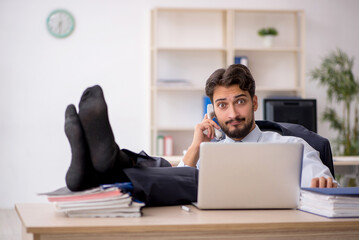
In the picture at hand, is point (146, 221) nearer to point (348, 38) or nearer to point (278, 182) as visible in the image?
point (278, 182)

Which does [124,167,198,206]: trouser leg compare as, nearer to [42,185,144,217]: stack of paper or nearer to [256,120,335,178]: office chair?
[42,185,144,217]: stack of paper

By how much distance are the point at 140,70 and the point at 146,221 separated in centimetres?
447

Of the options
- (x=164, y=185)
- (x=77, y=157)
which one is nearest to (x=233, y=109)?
(x=164, y=185)

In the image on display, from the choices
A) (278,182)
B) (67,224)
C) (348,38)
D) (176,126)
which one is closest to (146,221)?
(67,224)

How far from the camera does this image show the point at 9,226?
4625 millimetres

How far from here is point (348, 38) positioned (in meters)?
6.11

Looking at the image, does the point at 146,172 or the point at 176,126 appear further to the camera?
the point at 176,126

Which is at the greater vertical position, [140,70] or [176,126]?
[140,70]

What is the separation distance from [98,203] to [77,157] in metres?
0.14

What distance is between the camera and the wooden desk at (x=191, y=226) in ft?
4.30

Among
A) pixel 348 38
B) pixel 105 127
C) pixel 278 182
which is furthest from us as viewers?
pixel 348 38

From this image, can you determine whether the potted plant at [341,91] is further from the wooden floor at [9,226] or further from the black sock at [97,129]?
the black sock at [97,129]

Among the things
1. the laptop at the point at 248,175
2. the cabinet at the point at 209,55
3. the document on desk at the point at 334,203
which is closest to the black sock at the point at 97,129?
the laptop at the point at 248,175

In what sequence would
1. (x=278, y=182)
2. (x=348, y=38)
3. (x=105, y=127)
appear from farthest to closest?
1. (x=348, y=38)
2. (x=278, y=182)
3. (x=105, y=127)
